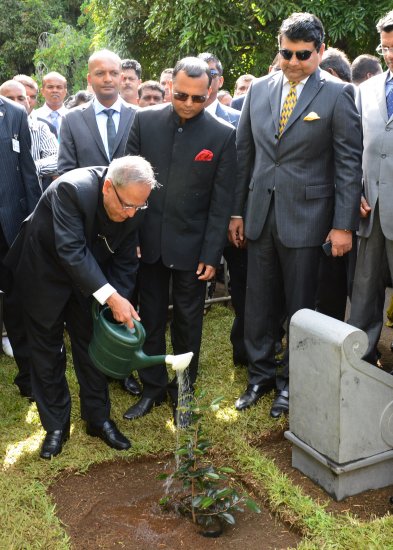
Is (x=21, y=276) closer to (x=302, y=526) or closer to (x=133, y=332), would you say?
(x=133, y=332)

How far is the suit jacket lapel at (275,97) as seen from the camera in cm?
417

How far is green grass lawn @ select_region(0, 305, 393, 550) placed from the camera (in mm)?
3242

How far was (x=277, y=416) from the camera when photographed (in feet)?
14.3

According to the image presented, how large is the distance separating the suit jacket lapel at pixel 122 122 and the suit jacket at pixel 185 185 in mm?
498

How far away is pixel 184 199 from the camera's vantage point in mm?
4207

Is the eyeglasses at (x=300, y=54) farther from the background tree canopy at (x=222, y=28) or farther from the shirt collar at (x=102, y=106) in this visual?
the background tree canopy at (x=222, y=28)

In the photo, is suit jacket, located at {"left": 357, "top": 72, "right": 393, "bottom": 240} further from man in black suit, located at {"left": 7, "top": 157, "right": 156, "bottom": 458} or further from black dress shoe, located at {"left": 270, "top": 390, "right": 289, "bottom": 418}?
man in black suit, located at {"left": 7, "top": 157, "right": 156, "bottom": 458}

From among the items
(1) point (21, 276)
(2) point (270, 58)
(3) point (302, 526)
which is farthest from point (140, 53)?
(3) point (302, 526)

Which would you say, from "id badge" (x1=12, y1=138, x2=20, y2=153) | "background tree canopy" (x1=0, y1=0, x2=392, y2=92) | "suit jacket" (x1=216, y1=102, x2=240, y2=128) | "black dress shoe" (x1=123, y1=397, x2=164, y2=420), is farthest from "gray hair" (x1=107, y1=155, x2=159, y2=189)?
"background tree canopy" (x1=0, y1=0, x2=392, y2=92)

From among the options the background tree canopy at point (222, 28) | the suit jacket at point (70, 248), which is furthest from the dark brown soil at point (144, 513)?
Answer: the background tree canopy at point (222, 28)

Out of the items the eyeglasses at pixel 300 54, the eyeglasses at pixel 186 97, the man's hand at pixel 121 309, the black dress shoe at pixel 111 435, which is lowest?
the black dress shoe at pixel 111 435

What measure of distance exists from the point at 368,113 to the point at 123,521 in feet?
8.80

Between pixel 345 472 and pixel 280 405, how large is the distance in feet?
3.04

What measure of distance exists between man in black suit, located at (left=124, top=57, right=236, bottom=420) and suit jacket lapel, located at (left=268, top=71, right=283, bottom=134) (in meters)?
0.27
